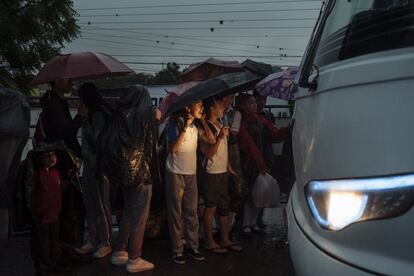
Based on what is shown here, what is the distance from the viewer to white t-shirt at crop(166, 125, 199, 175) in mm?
5234

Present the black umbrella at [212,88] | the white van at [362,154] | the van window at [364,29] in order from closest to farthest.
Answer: the white van at [362,154], the van window at [364,29], the black umbrella at [212,88]

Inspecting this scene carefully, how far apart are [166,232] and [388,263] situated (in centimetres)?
449

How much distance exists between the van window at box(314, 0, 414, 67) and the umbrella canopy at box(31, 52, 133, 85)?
11.2 ft

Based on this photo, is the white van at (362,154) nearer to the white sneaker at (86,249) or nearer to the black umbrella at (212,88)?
the black umbrella at (212,88)

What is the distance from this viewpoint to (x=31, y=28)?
1320 cm

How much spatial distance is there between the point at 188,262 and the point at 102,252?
878 mm

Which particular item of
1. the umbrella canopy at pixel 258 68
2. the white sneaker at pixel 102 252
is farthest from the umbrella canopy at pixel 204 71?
the white sneaker at pixel 102 252

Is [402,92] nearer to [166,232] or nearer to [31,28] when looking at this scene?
[166,232]

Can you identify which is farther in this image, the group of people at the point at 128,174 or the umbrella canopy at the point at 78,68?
the umbrella canopy at the point at 78,68

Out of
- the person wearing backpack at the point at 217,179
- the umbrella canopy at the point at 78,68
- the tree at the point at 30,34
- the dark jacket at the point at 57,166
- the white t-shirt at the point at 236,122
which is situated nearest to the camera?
the dark jacket at the point at 57,166

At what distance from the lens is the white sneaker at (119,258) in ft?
16.6

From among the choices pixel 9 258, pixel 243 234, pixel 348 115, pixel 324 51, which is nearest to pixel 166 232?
pixel 243 234

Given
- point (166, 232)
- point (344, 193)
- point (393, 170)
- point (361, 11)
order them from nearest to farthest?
1. point (393, 170)
2. point (344, 193)
3. point (361, 11)
4. point (166, 232)

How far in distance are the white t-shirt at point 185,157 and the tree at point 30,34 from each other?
8.13 m
